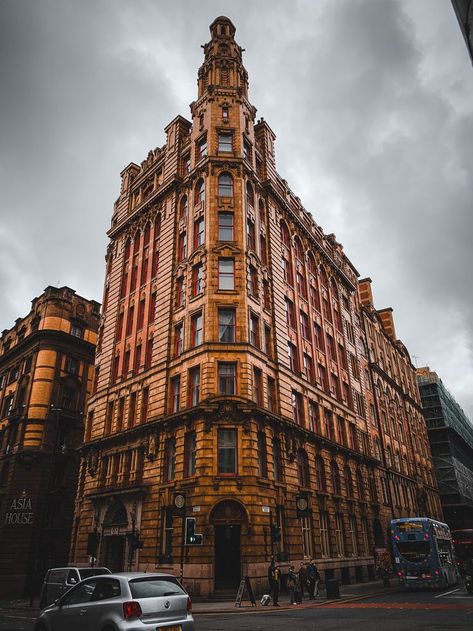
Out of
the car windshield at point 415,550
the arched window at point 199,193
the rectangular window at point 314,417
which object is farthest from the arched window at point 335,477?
the arched window at point 199,193

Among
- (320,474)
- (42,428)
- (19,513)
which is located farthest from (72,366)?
(320,474)

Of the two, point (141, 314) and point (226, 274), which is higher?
point (141, 314)

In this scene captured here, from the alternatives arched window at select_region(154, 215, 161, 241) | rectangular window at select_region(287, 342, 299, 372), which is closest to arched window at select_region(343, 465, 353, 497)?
rectangular window at select_region(287, 342, 299, 372)

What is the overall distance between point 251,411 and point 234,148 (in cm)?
2238

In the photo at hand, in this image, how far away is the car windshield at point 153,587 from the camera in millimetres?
8414

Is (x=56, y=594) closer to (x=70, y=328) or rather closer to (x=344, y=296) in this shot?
(x=70, y=328)

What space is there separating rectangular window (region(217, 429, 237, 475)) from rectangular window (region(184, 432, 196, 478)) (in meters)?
1.88

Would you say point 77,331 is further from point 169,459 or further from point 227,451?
point 227,451

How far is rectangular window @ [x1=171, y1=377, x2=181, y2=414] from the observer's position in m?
29.8

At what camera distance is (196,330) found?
30.7 meters

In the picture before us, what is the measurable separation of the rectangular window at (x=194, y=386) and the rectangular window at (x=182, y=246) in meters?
10.3

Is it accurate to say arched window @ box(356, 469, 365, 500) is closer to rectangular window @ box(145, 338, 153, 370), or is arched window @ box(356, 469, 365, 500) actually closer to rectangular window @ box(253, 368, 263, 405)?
rectangular window @ box(253, 368, 263, 405)

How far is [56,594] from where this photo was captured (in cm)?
1755

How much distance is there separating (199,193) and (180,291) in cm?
856
